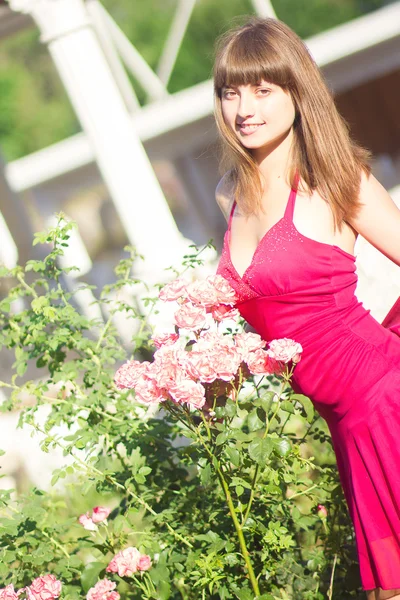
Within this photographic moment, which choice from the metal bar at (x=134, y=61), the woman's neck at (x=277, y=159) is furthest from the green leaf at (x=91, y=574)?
the metal bar at (x=134, y=61)

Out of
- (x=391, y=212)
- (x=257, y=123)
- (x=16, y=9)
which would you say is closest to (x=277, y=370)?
(x=391, y=212)

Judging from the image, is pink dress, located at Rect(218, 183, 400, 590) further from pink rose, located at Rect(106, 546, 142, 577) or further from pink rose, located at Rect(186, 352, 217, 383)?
pink rose, located at Rect(106, 546, 142, 577)

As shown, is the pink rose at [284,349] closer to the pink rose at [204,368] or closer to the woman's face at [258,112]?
the pink rose at [204,368]

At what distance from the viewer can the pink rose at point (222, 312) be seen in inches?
88.8

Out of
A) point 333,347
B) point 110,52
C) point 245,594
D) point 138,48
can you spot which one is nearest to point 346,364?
point 333,347

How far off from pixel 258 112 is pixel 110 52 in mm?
6694

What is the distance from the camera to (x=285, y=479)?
2199 mm

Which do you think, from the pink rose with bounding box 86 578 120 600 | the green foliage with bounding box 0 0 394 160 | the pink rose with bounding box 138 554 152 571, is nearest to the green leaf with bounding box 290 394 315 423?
the pink rose with bounding box 138 554 152 571

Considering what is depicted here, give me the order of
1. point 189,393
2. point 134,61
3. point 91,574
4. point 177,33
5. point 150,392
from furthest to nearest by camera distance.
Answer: point 134,61
point 177,33
point 91,574
point 150,392
point 189,393

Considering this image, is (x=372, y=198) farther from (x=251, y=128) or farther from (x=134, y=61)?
(x=134, y=61)

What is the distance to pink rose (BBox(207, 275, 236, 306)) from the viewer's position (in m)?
2.22

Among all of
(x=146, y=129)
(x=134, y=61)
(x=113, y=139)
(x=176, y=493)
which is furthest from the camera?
(x=146, y=129)

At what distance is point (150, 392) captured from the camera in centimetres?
207

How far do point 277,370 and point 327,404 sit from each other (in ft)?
0.65
